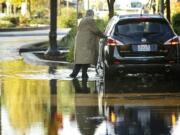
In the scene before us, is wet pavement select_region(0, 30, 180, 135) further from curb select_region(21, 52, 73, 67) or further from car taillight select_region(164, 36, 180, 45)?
curb select_region(21, 52, 73, 67)

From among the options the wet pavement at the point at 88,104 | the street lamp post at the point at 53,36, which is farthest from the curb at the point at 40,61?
the wet pavement at the point at 88,104

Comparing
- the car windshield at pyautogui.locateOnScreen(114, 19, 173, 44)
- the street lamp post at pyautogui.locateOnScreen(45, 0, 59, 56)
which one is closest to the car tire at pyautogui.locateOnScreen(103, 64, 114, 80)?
the car windshield at pyautogui.locateOnScreen(114, 19, 173, 44)

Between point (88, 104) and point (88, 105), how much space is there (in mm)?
141

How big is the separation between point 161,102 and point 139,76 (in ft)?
14.4

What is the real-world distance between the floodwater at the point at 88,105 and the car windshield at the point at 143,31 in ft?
3.58

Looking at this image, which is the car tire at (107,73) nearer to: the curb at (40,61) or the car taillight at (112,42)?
the car taillight at (112,42)

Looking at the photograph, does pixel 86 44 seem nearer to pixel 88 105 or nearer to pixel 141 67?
pixel 141 67

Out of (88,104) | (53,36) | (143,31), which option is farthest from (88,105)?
(53,36)

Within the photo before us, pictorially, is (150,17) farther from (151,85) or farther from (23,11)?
(23,11)

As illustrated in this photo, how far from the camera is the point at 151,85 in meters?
15.4

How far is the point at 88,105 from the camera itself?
1235 cm

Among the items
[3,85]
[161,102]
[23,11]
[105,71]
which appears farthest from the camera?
[23,11]

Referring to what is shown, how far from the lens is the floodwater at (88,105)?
386 inches

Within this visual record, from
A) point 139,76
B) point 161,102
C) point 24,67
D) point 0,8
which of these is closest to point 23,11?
point 0,8
